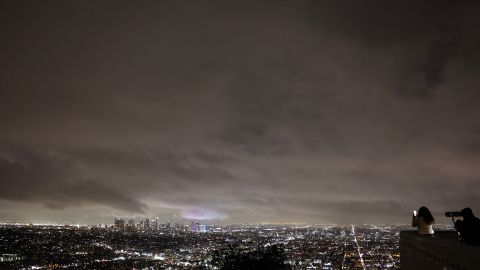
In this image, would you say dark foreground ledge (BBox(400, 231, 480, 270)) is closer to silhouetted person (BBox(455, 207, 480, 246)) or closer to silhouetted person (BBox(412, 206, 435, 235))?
silhouetted person (BBox(455, 207, 480, 246))

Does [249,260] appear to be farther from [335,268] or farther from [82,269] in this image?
[82,269]

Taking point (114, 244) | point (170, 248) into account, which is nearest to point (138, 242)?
point (114, 244)

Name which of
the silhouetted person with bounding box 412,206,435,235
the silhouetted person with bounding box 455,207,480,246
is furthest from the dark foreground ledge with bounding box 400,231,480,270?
the silhouetted person with bounding box 412,206,435,235

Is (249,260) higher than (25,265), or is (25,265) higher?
(249,260)

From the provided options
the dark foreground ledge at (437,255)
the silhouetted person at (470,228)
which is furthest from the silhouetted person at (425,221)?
the silhouetted person at (470,228)

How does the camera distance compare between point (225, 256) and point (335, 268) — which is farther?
point (335, 268)

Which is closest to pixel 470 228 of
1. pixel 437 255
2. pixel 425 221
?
pixel 437 255
